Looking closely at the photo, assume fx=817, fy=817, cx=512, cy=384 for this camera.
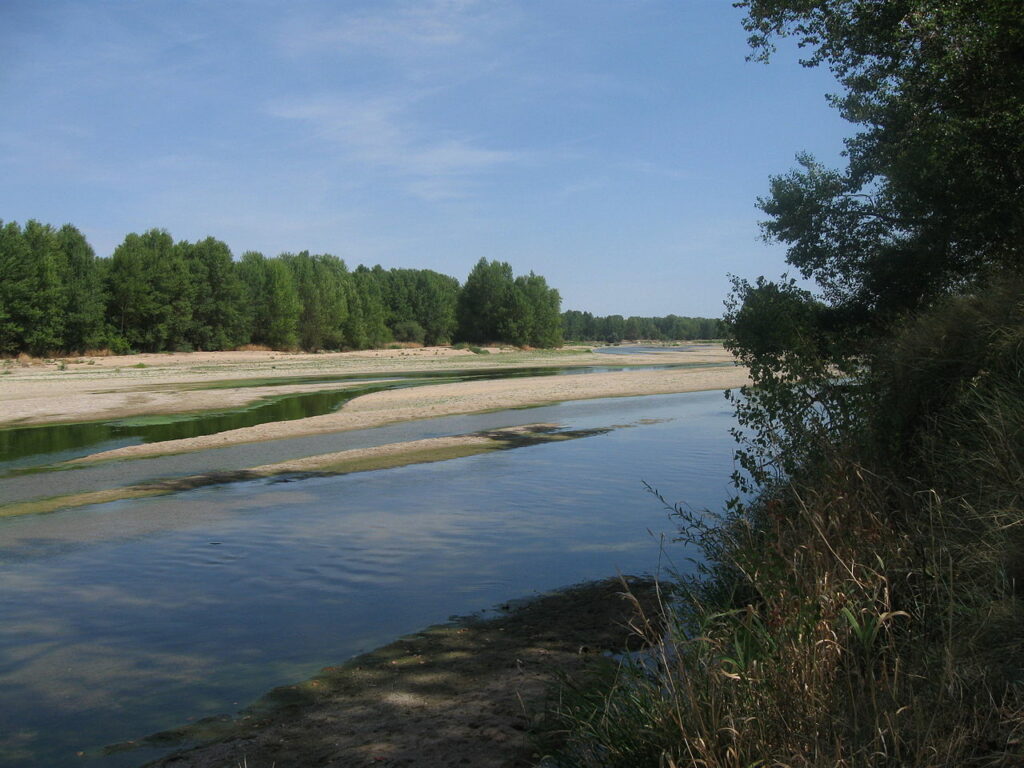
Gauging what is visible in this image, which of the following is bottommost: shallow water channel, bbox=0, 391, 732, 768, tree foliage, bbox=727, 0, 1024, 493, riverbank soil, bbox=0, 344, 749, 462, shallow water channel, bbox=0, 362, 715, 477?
shallow water channel, bbox=0, 391, 732, 768

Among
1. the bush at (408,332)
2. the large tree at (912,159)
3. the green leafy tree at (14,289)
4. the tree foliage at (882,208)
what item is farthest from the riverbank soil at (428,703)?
the bush at (408,332)

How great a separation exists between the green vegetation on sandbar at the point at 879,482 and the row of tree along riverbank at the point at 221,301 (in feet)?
220

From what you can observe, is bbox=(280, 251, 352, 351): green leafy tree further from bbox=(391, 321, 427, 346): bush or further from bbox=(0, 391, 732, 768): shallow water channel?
bbox=(0, 391, 732, 768): shallow water channel

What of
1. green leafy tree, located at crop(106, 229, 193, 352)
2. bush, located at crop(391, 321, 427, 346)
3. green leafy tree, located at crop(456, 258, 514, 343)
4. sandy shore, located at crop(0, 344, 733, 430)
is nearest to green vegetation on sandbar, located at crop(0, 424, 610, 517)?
sandy shore, located at crop(0, 344, 733, 430)

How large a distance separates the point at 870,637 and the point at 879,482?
263 cm

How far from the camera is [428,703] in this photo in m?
6.23

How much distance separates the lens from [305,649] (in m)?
7.79

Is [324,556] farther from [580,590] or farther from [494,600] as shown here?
[580,590]

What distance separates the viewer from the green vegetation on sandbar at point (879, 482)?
3777 millimetres

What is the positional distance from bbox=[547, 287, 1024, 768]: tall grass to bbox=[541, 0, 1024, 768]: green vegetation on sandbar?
0.02 m

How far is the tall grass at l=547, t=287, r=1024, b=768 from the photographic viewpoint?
11.8 ft

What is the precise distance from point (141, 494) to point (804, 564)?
14.0m

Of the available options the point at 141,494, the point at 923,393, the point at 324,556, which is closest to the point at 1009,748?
the point at 923,393

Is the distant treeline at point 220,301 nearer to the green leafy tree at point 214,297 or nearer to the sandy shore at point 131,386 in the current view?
the green leafy tree at point 214,297
